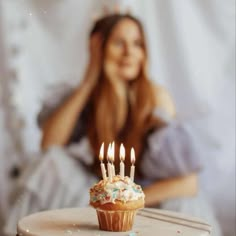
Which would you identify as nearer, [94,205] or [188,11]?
[94,205]

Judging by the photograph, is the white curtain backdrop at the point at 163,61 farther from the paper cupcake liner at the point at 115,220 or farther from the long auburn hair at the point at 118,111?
the paper cupcake liner at the point at 115,220

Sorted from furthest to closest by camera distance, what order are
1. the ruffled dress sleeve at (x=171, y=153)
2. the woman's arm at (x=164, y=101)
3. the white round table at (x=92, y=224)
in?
the woman's arm at (x=164, y=101) → the ruffled dress sleeve at (x=171, y=153) → the white round table at (x=92, y=224)

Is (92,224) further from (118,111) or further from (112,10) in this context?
(112,10)

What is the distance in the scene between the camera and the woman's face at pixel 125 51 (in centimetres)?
306

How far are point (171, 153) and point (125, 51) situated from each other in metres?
0.55

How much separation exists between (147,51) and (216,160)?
61 cm

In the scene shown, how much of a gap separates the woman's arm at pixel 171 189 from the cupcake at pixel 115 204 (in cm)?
105

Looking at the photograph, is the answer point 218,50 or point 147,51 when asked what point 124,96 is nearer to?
point 147,51

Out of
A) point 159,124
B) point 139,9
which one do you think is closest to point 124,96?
point 159,124

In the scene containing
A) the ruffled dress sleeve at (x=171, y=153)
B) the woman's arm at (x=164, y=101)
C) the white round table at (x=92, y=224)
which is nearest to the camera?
the white round table at (x=92, y=224)

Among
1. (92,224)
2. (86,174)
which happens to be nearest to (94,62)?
(86,174)

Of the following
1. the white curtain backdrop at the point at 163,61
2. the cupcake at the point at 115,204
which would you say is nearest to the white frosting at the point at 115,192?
the cupcake at the point at 115,204

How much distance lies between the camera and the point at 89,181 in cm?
302

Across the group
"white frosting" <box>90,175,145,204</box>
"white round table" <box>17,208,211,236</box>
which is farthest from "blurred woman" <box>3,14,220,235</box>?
"white frosting" <box>90,175,145,204</box>
